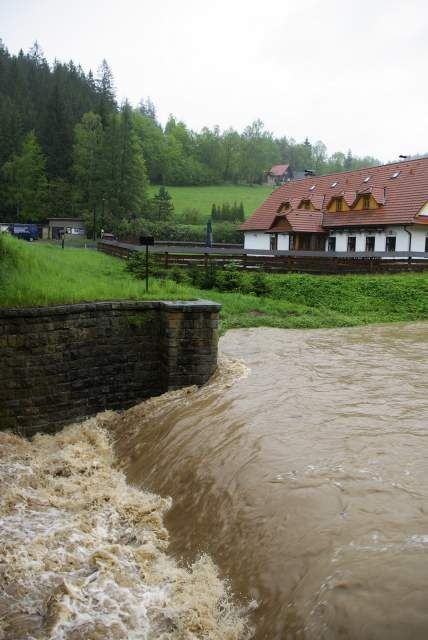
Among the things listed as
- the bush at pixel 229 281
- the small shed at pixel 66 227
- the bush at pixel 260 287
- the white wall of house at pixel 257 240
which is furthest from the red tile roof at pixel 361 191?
the small shed at pixel 66 227

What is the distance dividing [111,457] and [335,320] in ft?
35.3

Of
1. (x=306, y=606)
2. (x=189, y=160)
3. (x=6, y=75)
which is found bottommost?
(x=306, y=606)

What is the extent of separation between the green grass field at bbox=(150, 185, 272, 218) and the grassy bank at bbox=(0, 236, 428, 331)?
1922 inches

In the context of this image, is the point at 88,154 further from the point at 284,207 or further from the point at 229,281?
the point at 229,281

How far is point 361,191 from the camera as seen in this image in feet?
110

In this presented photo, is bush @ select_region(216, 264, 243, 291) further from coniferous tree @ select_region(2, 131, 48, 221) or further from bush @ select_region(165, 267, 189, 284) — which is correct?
coniferous tree @ select_region(2, 131, 48, 221)

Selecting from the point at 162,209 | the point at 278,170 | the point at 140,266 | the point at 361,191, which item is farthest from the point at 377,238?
the point at 278,170

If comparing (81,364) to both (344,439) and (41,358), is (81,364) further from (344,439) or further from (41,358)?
(344,439)

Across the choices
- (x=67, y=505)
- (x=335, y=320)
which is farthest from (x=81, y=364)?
(x=335, y=320)

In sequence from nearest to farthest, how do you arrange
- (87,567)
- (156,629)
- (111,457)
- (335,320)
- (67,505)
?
(156,629)
(87,567)
(67,505)
(111,457)
(335,320)

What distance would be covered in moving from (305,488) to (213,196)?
263 ft

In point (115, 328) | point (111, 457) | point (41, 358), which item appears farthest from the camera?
point (115, 328)

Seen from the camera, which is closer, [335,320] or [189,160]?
[335,320]

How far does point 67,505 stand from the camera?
6.45 m
